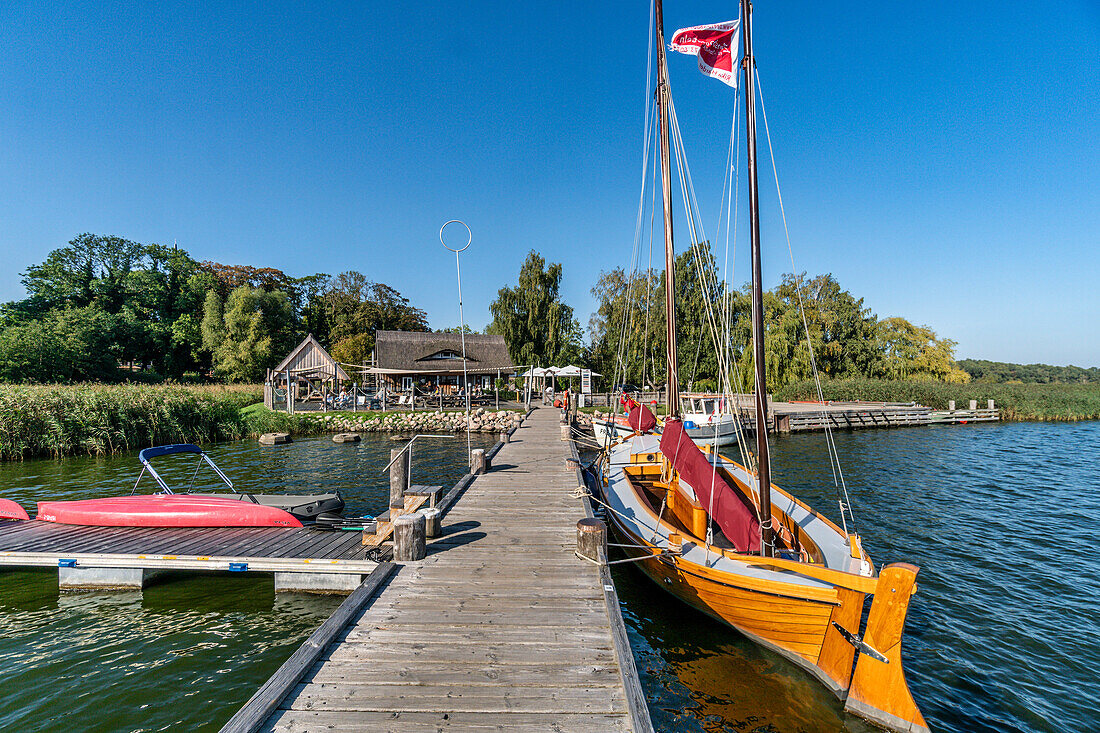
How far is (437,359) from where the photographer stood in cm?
3981

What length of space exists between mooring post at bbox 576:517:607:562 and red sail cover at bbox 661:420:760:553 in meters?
1.57

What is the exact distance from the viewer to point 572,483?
10.5 metres

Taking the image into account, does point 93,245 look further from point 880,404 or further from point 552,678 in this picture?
point 880,404

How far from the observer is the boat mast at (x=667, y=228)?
1392cm

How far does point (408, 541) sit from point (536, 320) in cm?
3990

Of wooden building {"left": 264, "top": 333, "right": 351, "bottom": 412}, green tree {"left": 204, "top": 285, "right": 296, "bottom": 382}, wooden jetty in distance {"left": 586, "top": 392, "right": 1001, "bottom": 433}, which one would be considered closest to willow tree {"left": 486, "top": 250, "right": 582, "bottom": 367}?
wooden jetty in distance {"left": 586, "top": 392, "right": 1001, "bottom": 433}

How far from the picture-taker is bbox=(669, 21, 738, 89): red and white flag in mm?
7688

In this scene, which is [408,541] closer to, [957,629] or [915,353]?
[957,629]

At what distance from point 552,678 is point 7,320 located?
65.0 m

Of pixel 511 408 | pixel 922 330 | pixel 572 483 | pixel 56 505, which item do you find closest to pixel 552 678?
pixel 572 483

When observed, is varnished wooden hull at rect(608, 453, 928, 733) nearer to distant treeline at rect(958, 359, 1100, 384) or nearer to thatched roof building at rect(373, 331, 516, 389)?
thatched roof building at rect(373, 331, 516, 389)

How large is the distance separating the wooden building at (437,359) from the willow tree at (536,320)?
3309 mm

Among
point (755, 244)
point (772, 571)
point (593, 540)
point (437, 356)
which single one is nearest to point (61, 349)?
point (437, 356)

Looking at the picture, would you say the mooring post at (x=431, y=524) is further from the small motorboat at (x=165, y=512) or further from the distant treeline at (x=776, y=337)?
the distant treeline at (x=776, y=337)
